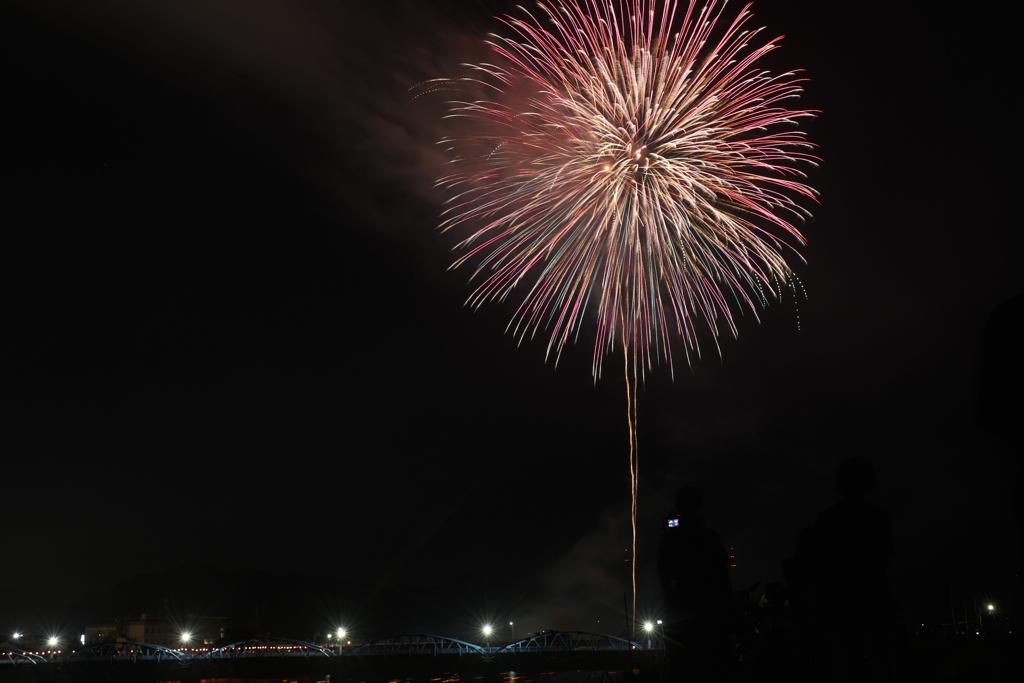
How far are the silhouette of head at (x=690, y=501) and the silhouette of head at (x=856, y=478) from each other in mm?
1575

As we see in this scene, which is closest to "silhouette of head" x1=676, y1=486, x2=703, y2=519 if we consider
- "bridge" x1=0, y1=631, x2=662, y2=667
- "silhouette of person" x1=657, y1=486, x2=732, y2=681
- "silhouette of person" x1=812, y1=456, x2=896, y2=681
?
"silhouette of person" x1=657, y1=486, x2=732, y2=681

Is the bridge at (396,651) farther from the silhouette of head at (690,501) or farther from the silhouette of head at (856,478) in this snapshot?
the silhouette of head at (856,478)

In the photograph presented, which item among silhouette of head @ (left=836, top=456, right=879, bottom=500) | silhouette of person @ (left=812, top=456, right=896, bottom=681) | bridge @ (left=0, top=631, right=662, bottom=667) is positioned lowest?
silhouette of person @ (left=812, top=456, right=896, bottom=681)

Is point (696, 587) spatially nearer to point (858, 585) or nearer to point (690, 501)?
point (690, 501)

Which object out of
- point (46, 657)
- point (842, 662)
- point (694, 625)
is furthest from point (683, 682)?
point (46, 657)

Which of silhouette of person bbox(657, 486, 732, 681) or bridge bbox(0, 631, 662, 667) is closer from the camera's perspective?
silhouette of person bbox(657, 486, 732, 681)

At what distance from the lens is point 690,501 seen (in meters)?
7.55

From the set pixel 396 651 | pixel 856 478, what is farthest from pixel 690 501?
pixel 396 651

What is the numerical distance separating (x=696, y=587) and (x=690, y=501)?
0.83m

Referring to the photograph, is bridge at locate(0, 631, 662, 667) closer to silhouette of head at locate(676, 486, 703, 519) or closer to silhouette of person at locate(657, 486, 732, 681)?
silhouette of person at locate(657, 486, 732, 681)

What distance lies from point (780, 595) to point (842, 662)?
5.80 meters

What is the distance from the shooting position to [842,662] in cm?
610

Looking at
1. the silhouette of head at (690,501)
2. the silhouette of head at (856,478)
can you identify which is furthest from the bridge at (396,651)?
the silhouette of head at (856,478)

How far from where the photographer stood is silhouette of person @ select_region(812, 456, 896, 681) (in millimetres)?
6043
